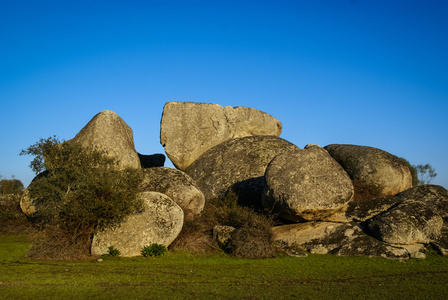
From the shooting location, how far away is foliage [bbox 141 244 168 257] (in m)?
11.9

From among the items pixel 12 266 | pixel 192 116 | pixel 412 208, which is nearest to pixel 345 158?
pixel 412 208

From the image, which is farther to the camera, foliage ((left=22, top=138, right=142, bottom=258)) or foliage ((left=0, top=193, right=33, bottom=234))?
foliage ((left=0, top=193, right=33, bottom=234))

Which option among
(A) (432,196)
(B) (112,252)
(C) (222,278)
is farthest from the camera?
A: (A) (432,196)

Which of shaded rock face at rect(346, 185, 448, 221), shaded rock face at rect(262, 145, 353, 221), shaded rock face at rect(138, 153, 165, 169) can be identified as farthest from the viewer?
shaded rock face at rect(138, 153, 165, 169)

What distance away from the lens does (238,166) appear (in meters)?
18.7

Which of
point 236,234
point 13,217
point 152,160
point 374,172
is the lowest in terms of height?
point 236,234

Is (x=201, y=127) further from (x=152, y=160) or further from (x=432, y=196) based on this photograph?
(x=432, y=196)

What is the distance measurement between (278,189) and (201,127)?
8.75 m

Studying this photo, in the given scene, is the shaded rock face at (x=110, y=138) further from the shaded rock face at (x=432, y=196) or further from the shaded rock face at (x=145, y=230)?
the shaded rock face at (x=432, y=196)

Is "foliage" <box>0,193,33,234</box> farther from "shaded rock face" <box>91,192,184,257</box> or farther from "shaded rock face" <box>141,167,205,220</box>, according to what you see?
"shaded rock face" <box>91,192,184,257</box>

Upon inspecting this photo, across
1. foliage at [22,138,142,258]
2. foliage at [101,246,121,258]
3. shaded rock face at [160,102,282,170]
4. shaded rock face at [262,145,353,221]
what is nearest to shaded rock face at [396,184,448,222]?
shaded rock face at [262,145,353,221]

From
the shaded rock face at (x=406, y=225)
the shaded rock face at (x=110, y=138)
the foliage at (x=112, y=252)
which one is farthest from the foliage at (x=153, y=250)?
the shaded rock face at (x=406, y=225)

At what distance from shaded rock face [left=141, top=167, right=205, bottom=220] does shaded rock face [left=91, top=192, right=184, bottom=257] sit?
1.44 m

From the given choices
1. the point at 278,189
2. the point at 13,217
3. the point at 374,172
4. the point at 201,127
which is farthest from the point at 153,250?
the point at 201,127
